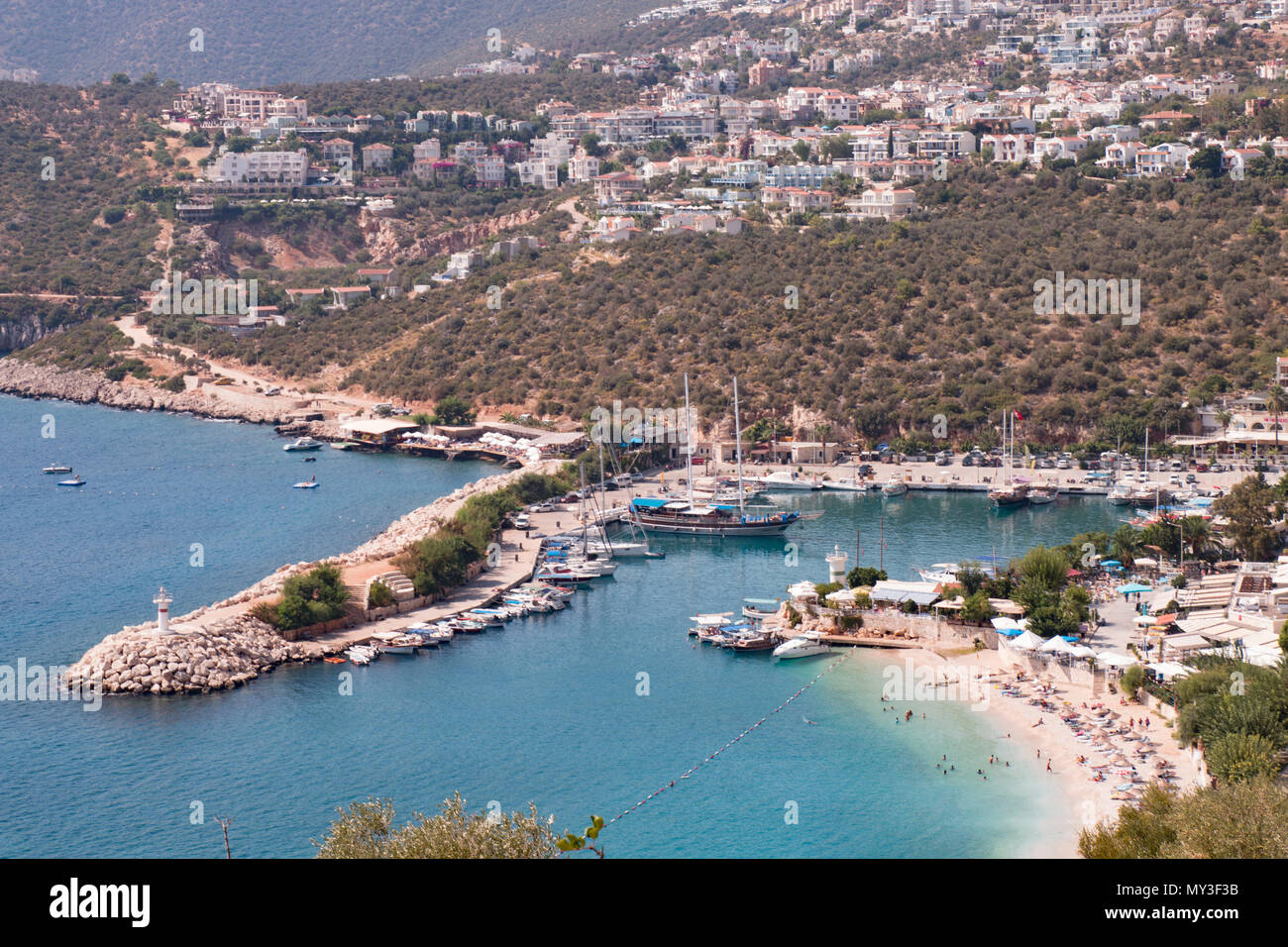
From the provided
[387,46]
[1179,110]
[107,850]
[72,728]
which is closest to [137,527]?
[72,728]

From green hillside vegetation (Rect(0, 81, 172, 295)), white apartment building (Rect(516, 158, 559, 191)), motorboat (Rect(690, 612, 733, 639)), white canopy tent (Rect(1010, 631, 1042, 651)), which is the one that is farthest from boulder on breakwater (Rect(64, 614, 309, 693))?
white apartment building (Rect(516, 158, 559, 191))

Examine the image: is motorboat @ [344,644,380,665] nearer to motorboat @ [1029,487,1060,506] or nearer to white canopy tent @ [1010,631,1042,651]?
white canopy tent @ [1010,631,1042,651]

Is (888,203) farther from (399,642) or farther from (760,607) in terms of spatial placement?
(399,642)

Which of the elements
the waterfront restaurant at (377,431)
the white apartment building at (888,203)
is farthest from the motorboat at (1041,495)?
the white apartment building at (888,203)

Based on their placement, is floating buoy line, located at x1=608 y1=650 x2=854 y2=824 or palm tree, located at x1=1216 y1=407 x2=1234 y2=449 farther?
palm tree, located at x1=1216 y1=407 x2=1234 y2=449

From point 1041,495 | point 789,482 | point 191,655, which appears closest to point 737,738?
point 191,655

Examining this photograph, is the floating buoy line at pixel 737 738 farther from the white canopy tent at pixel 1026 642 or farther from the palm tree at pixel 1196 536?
the palm tree at pixel 1196 536
